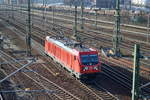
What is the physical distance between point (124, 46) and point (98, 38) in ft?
28.9

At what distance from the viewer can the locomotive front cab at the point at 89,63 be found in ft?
78.9

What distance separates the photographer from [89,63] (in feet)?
79.4

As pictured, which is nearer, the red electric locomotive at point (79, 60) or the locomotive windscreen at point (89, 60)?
the red electric locomotive at point (79, 60)

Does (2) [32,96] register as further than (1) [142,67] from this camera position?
No

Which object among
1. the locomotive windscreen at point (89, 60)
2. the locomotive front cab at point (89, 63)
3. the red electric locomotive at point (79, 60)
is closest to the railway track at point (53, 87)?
the red electric locomotive at point (79, 60)

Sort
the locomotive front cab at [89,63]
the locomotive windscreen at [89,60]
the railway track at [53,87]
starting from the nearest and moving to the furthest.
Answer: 1. the railway track at [53,87]
2. the locomotive front cab at [89,63]
3. the locomotive windscreen at [89,60]

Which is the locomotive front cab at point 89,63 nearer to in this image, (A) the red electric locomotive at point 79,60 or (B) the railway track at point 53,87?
(A) the red electric locomotive at point 79,60

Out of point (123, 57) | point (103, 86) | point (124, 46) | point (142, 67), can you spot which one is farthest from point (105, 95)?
point (124, 46)

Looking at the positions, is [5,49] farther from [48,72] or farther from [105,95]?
[105,95]

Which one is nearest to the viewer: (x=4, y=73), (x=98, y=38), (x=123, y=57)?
(x=4, y=73)

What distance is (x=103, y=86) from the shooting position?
79.2 feet

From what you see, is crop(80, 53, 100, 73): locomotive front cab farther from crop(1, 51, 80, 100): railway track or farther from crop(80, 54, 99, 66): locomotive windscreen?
crop(1, 51, 80, 100): railway track

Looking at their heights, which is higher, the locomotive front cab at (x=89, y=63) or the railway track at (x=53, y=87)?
the locomotive front cab at (x=89, y=63)

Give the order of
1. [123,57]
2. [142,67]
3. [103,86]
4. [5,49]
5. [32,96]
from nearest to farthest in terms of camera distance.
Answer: [32,96]
[103,86]
[142,67]
[123,57]
[5,49]
